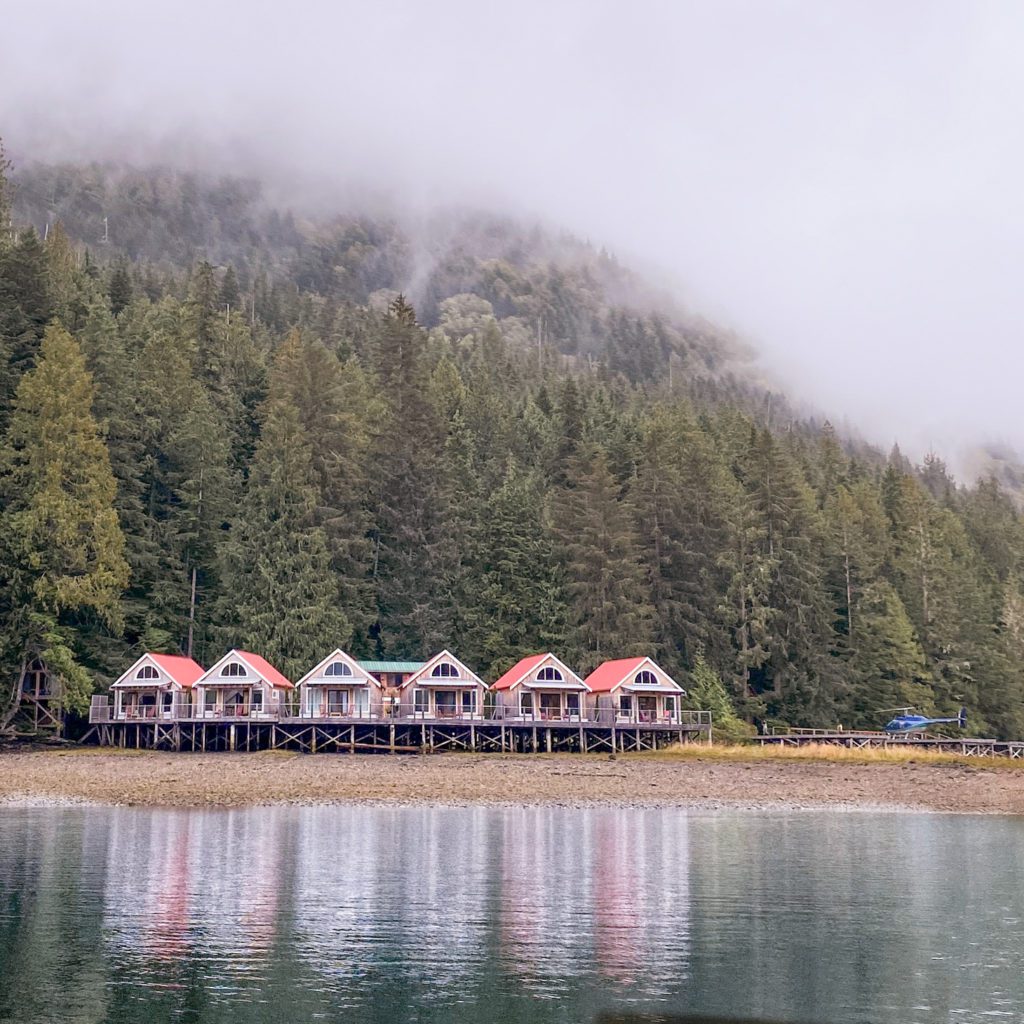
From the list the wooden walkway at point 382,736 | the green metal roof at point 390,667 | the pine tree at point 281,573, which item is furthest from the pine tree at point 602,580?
the pine tree at point 281,573

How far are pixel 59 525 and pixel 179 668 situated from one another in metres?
11.4

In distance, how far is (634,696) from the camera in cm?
7462

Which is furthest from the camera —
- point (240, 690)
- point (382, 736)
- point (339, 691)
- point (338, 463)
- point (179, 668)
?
point (338, 463)

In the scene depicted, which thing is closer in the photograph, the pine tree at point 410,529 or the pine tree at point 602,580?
the pine tree at point 602,580

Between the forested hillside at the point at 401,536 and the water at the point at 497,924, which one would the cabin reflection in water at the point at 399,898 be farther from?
the forested hillside at the point at 401,536

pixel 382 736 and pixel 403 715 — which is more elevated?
pixel 403 715

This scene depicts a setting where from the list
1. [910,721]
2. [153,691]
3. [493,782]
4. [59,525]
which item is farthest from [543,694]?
[59,525]

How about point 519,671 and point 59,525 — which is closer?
point 59,525

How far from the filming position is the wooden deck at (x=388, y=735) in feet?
230

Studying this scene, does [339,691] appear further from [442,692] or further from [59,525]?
[59,525]

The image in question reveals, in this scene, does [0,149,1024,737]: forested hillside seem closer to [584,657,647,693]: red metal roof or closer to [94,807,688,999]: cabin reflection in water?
[584,657,647,693]: red metal roof

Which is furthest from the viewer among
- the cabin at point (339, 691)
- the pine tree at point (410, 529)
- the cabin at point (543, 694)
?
the pine tree at point (410, 529)

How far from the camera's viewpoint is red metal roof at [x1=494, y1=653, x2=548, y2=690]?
242 feet

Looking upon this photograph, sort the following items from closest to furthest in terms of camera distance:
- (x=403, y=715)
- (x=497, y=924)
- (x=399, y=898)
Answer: (x=497, y=924)
(x=399, y=898)
(x=403, y=715)
